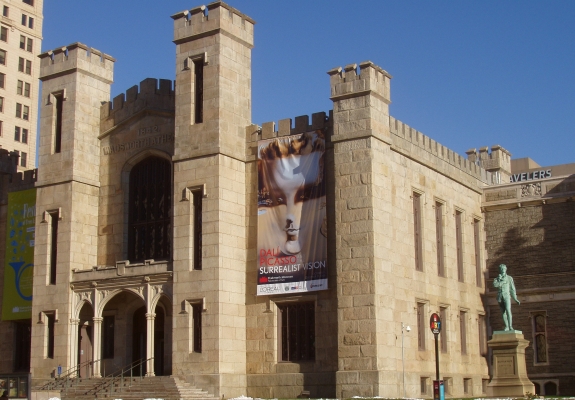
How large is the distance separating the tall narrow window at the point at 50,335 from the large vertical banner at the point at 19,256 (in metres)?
3.82

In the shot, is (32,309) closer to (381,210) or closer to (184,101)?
(184,101)

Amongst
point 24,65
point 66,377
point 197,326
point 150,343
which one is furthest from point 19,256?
point 24,65

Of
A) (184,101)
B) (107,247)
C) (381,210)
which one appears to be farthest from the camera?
(107,247)

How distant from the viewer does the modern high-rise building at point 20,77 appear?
3031 inches

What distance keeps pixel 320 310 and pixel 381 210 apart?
16.3ft

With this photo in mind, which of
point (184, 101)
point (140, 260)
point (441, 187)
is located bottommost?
point (140, 260)

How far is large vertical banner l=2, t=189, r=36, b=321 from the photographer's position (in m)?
48.5

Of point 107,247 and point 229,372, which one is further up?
point 107,247

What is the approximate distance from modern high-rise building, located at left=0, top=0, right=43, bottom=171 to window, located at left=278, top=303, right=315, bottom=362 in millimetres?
42140

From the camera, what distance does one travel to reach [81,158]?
45719mm

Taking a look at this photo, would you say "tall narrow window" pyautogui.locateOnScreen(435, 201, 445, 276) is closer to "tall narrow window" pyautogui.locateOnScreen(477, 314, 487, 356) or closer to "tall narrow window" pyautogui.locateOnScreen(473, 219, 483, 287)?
"tall narrow window" pyautogui.locateOnScreen(473, 219, 483, 287)

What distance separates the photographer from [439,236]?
150ft

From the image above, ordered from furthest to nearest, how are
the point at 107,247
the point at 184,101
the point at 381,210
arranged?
the point at 107,247
the point at 184,101
the point at 381,210

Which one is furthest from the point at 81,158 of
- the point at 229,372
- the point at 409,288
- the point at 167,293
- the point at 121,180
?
the point at 409,288
